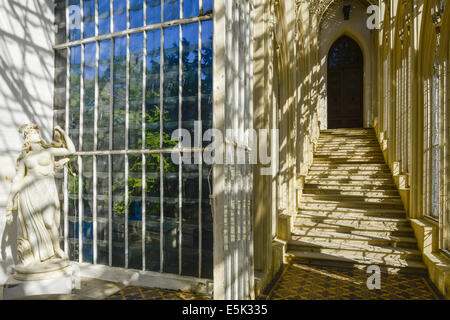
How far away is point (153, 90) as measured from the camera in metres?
5.32

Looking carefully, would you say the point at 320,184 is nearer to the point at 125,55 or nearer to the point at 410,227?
the point at 410,227

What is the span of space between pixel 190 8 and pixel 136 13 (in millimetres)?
1106

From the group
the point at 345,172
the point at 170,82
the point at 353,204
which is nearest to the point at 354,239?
the point at 353,204

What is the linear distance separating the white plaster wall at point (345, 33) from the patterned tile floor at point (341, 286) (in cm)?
974

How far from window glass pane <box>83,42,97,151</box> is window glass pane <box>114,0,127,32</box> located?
1.95ft

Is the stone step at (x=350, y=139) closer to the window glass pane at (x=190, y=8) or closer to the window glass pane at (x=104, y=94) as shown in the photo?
the window glass pane at (x=190, y=8)

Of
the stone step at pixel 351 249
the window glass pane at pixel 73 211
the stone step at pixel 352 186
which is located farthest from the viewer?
the stone step at pixel 352 186

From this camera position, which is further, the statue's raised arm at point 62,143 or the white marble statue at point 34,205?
the statue's raised arm at point 62,143

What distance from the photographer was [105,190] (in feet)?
18.7

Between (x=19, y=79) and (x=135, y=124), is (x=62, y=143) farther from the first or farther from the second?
(x=19, y=79)

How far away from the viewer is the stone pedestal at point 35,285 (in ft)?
13.7

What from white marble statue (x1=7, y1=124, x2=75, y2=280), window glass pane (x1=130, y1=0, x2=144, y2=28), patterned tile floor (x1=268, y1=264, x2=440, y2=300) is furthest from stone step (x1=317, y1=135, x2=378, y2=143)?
white marble statue (x1=7, y1=124, x2=75, y2=280)

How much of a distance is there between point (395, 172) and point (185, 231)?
639cm

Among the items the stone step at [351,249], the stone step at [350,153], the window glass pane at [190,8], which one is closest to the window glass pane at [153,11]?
the window glass pane at [190,8]
